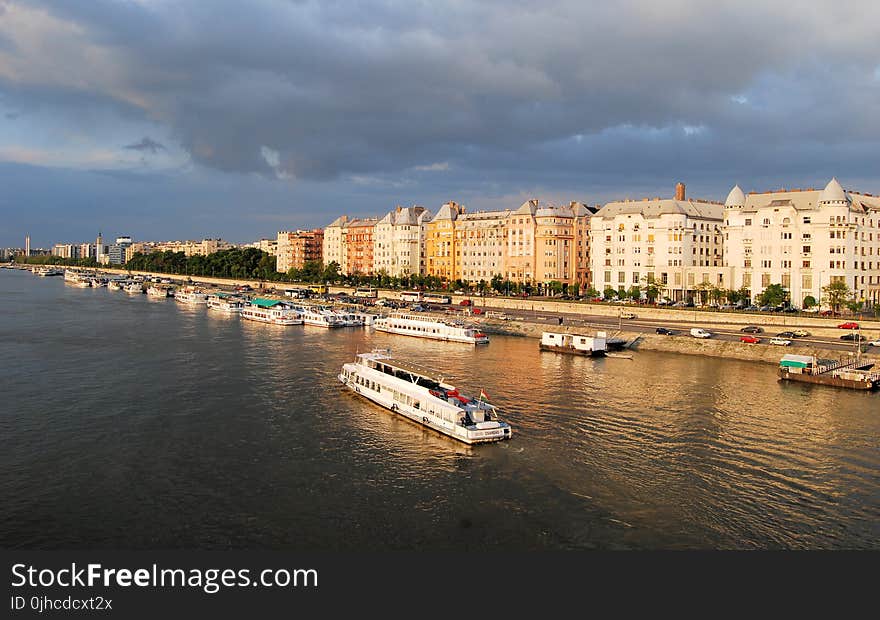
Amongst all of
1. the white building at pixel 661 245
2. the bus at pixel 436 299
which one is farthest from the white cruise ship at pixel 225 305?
the white building at pixel 661 245

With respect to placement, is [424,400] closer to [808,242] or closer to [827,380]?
[827,380]

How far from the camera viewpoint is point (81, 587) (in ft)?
52.1

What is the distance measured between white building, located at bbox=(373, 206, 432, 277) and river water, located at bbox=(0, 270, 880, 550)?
3574 inches

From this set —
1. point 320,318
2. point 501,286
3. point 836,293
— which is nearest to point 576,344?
point 836,293

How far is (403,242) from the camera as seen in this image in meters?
142

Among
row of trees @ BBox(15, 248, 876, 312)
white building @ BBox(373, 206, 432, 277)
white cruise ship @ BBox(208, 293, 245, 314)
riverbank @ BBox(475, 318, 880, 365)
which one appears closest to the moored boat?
riverbank @ BBox(475, 318, 880, 365)

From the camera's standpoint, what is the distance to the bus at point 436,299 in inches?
4264

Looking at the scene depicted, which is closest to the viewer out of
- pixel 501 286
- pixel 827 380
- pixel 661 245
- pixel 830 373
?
pixel 827 380

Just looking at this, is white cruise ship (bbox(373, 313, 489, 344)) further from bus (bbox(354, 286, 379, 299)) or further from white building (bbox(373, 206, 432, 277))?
white building (bbox(373, 206, 432, 277))

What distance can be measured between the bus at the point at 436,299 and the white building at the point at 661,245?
23.3 m

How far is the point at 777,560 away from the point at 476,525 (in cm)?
895

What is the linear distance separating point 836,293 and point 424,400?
2171 inches

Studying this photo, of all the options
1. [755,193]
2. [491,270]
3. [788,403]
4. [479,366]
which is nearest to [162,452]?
[479,366]

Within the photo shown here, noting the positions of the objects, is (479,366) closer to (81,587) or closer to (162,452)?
(162,452)
